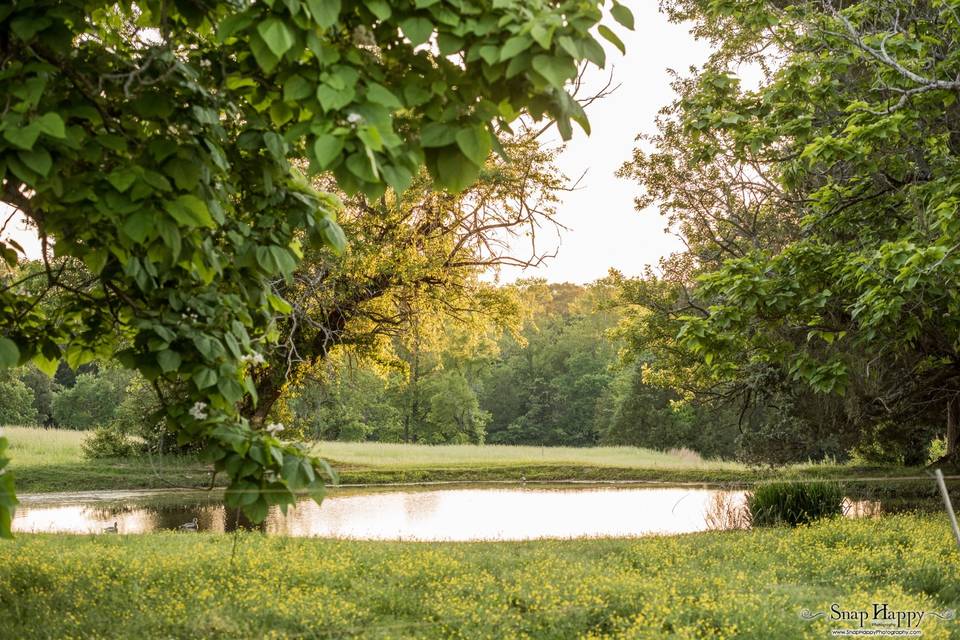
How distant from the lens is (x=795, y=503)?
12.7m

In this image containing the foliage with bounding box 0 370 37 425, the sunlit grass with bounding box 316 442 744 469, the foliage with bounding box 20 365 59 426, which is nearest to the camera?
the sunlit grass with bounding box 316 442 744 469

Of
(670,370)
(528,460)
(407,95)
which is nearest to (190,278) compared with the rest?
(407,95)

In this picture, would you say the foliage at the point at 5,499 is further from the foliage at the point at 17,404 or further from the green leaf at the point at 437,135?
the foliage at the point at 17,404

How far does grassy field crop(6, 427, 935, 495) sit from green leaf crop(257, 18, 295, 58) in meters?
17.3

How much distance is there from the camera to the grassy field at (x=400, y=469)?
20.4 metres

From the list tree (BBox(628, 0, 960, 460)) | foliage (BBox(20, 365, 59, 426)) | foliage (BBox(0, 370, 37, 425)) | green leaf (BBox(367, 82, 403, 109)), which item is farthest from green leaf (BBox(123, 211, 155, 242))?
foliage (BBox(20, 365, 59, 426))

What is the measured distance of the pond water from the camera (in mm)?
14008

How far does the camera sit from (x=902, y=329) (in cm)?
959

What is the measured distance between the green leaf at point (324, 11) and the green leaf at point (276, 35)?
0.45 feet

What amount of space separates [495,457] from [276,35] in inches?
1030

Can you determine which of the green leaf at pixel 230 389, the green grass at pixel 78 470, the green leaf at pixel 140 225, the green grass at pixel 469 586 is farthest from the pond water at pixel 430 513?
the green leaf at pixel 140 225

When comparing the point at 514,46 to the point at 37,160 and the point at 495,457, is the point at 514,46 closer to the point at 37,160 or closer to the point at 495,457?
the point at 37,160

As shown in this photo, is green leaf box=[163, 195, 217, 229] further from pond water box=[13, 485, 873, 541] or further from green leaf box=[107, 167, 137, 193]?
pond water box=[13, 485, 873, 541]

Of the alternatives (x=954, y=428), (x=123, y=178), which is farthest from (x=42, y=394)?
(x=123, y=178)
